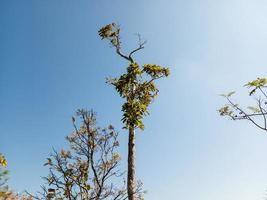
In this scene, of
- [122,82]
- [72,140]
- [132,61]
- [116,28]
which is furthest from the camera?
[116,28]

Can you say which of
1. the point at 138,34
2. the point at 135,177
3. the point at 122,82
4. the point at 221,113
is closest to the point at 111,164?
the point at 135,177

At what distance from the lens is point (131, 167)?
14.4 m

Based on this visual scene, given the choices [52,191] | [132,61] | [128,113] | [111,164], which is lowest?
[52,191]

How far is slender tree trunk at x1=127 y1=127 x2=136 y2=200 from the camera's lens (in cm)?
1370

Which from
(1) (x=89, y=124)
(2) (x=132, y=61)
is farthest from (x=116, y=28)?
(1) (x=89, y=124)

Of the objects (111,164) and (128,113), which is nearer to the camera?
(111,164)

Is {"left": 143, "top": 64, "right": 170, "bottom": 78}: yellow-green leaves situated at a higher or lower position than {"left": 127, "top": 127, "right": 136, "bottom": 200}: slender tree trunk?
higher

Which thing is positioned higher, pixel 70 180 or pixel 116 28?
pixel 116 28

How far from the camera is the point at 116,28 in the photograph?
20.6 m

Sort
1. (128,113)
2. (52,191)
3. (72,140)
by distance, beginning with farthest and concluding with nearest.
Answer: (128,113) → (72,140) → (52,191)

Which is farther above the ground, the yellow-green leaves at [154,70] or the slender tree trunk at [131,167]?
the yellow-green leaves at [154,70]

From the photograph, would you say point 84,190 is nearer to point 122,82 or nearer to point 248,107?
point 122,82

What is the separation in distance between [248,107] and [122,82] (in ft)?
20.3

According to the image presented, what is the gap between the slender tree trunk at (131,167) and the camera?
13.7 meters
